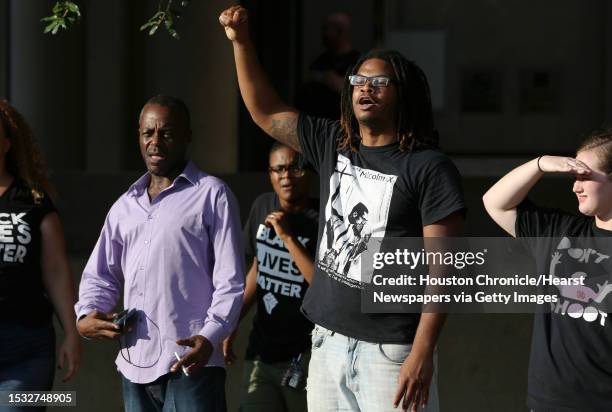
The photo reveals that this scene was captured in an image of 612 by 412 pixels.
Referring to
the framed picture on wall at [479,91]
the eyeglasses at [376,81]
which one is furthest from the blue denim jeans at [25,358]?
the framed picture on wall at [479,91]

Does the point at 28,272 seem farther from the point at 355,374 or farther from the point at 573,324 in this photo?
the point at 573,324

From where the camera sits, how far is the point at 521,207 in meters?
4.16

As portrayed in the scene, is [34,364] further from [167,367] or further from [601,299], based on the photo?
[601,299]

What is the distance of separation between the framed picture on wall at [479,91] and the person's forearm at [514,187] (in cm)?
594

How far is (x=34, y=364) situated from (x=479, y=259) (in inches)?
82.2

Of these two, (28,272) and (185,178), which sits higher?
(185,178)

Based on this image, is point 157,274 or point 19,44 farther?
point 19,44

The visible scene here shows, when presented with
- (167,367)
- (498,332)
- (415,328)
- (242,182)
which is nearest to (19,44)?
(242,182)

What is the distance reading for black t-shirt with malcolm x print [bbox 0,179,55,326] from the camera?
4734 mm

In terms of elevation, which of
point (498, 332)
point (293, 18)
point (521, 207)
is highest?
point (293, 18)

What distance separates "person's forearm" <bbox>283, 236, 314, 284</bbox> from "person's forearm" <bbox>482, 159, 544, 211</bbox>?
1042 mm

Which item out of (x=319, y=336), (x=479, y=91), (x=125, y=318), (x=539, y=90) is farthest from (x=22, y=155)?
(x=539, y=90)

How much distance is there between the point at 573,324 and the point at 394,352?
0.61 metres

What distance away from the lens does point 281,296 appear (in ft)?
16.9
